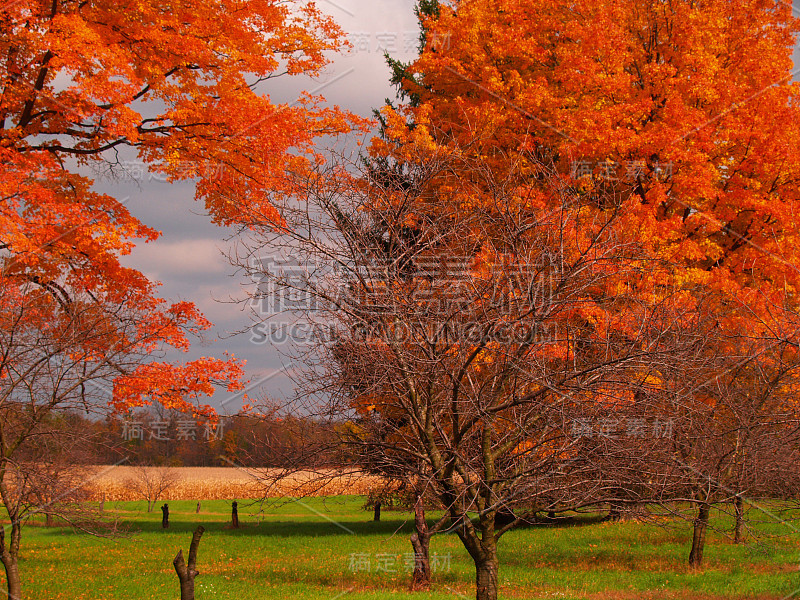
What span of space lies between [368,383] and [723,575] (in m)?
9.31

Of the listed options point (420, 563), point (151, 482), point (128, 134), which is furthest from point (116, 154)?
point (151, 482)

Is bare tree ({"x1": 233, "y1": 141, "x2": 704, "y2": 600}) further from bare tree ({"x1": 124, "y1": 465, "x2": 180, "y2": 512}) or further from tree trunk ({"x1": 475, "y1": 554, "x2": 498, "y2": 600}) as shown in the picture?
bare tree ({"x1": 124, "y1": 465, "x2": 180, "y2": 512})

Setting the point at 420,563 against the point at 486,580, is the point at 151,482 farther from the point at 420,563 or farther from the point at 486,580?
the point at 486,580

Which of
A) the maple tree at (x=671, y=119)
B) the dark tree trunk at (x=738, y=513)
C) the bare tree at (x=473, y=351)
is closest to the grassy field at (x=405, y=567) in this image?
the dark tree trunk at (x=738, y=513)

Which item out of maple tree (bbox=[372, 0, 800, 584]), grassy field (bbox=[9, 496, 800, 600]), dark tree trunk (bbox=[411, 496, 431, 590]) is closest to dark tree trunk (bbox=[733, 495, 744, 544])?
grassy field (bbox=[9, 496, 800, 600])

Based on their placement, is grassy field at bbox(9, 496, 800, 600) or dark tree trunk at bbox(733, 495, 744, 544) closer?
dark tree trunk at bbox(733, 495, 744, 544)

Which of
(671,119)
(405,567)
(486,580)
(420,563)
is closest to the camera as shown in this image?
(486,580)

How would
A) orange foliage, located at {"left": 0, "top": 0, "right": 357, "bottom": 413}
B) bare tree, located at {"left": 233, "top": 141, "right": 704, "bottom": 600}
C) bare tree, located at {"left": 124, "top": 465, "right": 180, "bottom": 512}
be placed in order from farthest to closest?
bare tree, located at {"left": 124, "top": 465, "right": 180, "bottom": 512} → orange foliage, located at {"left": 0, "top": 0, "right": 357, "bottom": 413} → bare tree, located at {"left": 233, "top": 141, "right": 704, "bottom": 600}

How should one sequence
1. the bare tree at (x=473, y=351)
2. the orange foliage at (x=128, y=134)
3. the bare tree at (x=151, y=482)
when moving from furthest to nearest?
the bare tree at (x=151, y=482)
the orange foliage at (x=128, y=134)
the bare tree at (x=473, y=351)

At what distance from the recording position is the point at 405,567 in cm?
1411

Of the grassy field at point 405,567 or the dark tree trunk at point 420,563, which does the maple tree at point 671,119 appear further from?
the dark tree trunk at point 420,563

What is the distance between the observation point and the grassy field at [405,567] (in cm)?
1142

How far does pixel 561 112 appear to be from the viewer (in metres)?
15.9

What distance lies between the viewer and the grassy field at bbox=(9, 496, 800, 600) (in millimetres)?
11422
